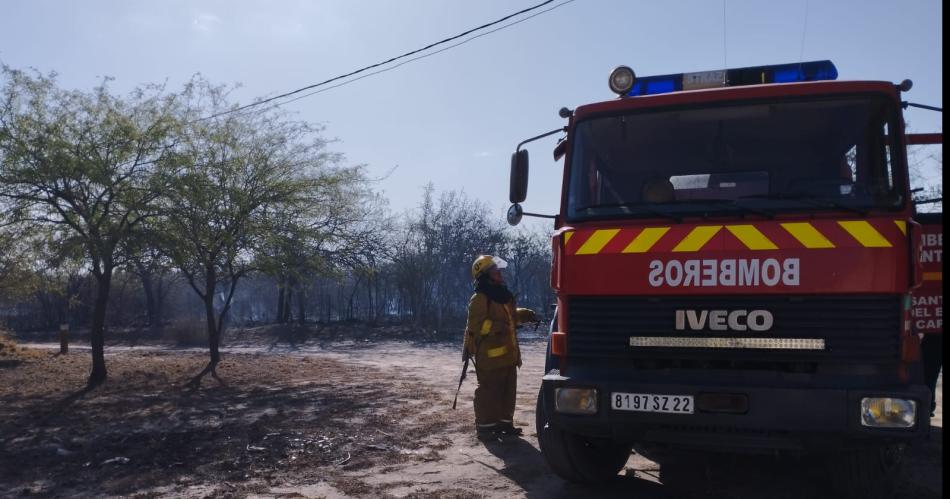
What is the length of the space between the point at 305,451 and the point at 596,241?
156 inches

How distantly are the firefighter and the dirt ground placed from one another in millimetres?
279

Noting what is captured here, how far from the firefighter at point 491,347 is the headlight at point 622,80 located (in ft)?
8.73

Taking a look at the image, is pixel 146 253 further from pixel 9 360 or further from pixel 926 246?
pixel 926 246

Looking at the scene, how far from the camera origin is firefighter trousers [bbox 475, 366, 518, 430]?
24.6 ft

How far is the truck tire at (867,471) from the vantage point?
197 inches

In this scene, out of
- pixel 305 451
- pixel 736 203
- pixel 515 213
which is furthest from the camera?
pixel 305 451

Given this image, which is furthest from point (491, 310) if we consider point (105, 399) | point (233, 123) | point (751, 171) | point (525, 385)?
point (233, 123)

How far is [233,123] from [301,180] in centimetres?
189

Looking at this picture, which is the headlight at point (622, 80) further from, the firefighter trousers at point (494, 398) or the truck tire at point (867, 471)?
the firefighter trousers at point (494, 398)

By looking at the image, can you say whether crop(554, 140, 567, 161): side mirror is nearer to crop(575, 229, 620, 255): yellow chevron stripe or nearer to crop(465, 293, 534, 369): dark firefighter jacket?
crop(575, 229, 620, 255): yellow chevron stripe

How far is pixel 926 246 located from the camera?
649cm

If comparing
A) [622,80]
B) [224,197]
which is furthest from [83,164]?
[622,80]

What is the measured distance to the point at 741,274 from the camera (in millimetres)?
4508

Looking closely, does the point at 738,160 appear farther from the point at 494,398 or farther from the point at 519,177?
the point at 494,398
